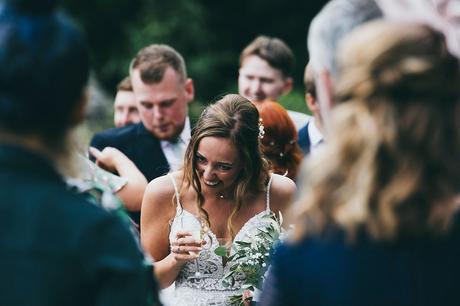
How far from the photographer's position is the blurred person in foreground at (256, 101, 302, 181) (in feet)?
17.3

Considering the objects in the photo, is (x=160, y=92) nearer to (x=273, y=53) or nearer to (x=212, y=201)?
(x=273, y=53)

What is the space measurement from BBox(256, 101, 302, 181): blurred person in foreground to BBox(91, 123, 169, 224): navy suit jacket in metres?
0.93

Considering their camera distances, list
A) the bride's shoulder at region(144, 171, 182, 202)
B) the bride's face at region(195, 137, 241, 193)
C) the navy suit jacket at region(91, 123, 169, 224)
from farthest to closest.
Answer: the navy suit jacket at region(91, 123, 169, 224)
the bride's shoulder at region(144, 171, 182, 202)
the bride's face at region(195, 137, 241, 193)

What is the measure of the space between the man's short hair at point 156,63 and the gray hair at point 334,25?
12.7 ft

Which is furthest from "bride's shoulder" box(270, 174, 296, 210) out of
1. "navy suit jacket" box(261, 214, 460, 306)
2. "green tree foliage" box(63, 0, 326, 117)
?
"green tree foliage" box(63, 0, 326, 117)

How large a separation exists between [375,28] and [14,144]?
0.93 metres

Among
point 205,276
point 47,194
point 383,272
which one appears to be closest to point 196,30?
point 205,276

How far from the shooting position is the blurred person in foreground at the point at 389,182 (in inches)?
82.6

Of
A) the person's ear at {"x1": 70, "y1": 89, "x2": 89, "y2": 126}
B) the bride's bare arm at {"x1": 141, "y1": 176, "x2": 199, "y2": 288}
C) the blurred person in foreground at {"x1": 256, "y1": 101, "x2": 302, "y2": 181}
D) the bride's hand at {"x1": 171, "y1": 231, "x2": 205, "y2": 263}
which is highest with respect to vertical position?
the blurred person in foreground at {"x1": 256, "y1": 101, "x2": 302, "y2": 181}

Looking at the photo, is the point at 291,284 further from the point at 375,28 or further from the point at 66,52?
the point at 66,52

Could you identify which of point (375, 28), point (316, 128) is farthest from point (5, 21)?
point (316, 128)

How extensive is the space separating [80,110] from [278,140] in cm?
304

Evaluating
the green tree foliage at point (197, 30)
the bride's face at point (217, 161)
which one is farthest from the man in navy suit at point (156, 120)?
the green tree foliage at point (197, 30)

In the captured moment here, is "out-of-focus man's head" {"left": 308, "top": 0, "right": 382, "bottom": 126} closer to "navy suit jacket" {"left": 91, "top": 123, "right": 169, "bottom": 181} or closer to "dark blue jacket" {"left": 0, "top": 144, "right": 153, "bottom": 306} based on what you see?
"dark blue jacket" {"left": 0, "top": 144, "right": 153, "bottom": 306}
